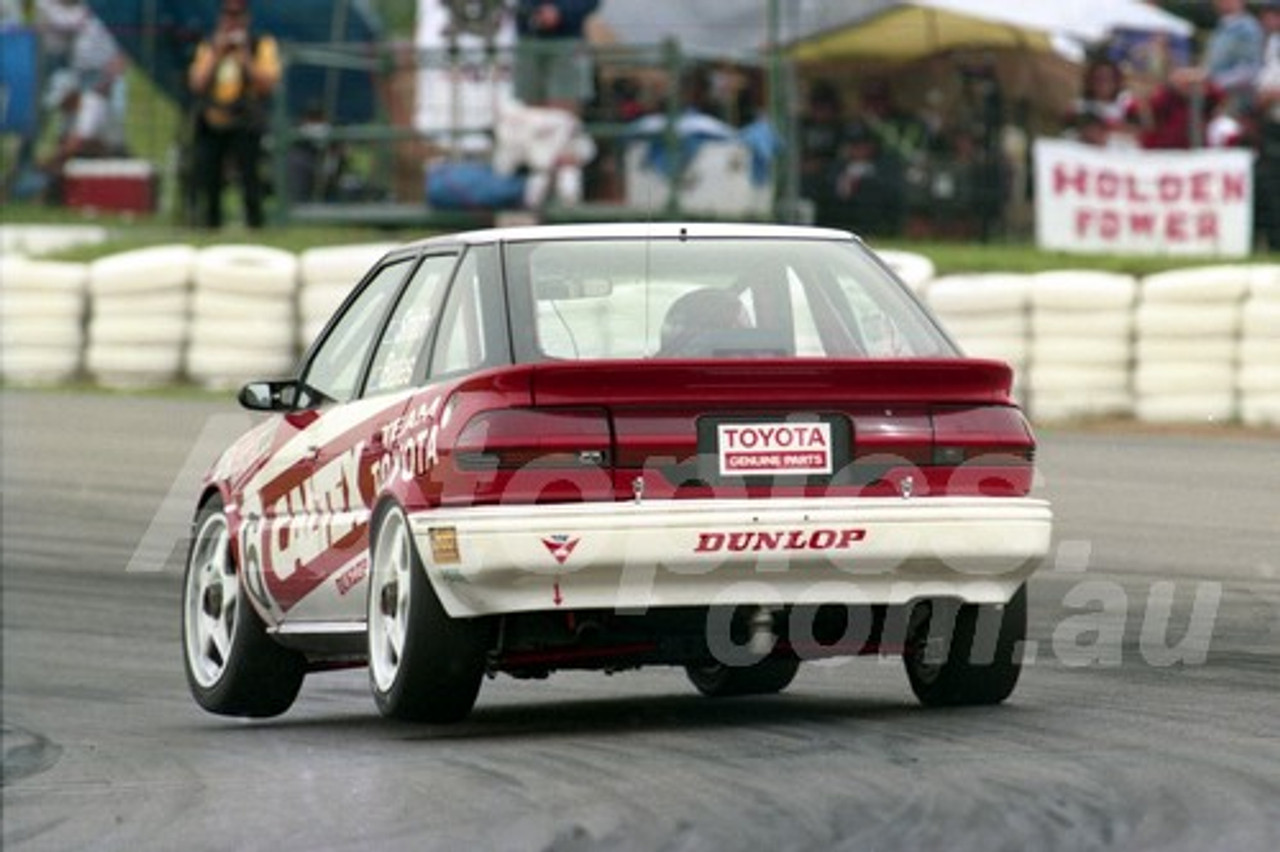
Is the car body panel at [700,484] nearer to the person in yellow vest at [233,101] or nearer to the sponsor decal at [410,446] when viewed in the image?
the sponsor decal at [410,446]

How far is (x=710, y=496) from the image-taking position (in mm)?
7484

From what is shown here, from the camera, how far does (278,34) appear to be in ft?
88.7

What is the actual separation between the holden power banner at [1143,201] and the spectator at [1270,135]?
0.48ft

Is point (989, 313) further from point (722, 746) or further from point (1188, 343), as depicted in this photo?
point (722, 746)

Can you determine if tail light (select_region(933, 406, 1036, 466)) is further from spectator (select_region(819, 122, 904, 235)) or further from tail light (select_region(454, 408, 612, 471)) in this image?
spectator (select_region(819, 122, 904, 235))

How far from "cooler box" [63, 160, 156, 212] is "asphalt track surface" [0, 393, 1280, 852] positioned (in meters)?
13.1

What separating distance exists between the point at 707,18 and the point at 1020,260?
524 cm

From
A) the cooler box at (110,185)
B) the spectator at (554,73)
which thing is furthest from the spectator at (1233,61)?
the cooler box at (110,185)

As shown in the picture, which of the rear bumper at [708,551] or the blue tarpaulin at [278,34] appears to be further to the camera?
the blue tarpaulin at [278,34]

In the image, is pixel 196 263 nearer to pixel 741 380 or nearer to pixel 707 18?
pixel 707 18

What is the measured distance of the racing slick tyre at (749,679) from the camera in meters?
9.16

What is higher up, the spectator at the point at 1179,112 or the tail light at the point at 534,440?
the spectator at the point at 1179,112

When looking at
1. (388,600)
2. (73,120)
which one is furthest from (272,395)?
(73,120)

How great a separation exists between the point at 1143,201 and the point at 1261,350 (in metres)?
4.68
